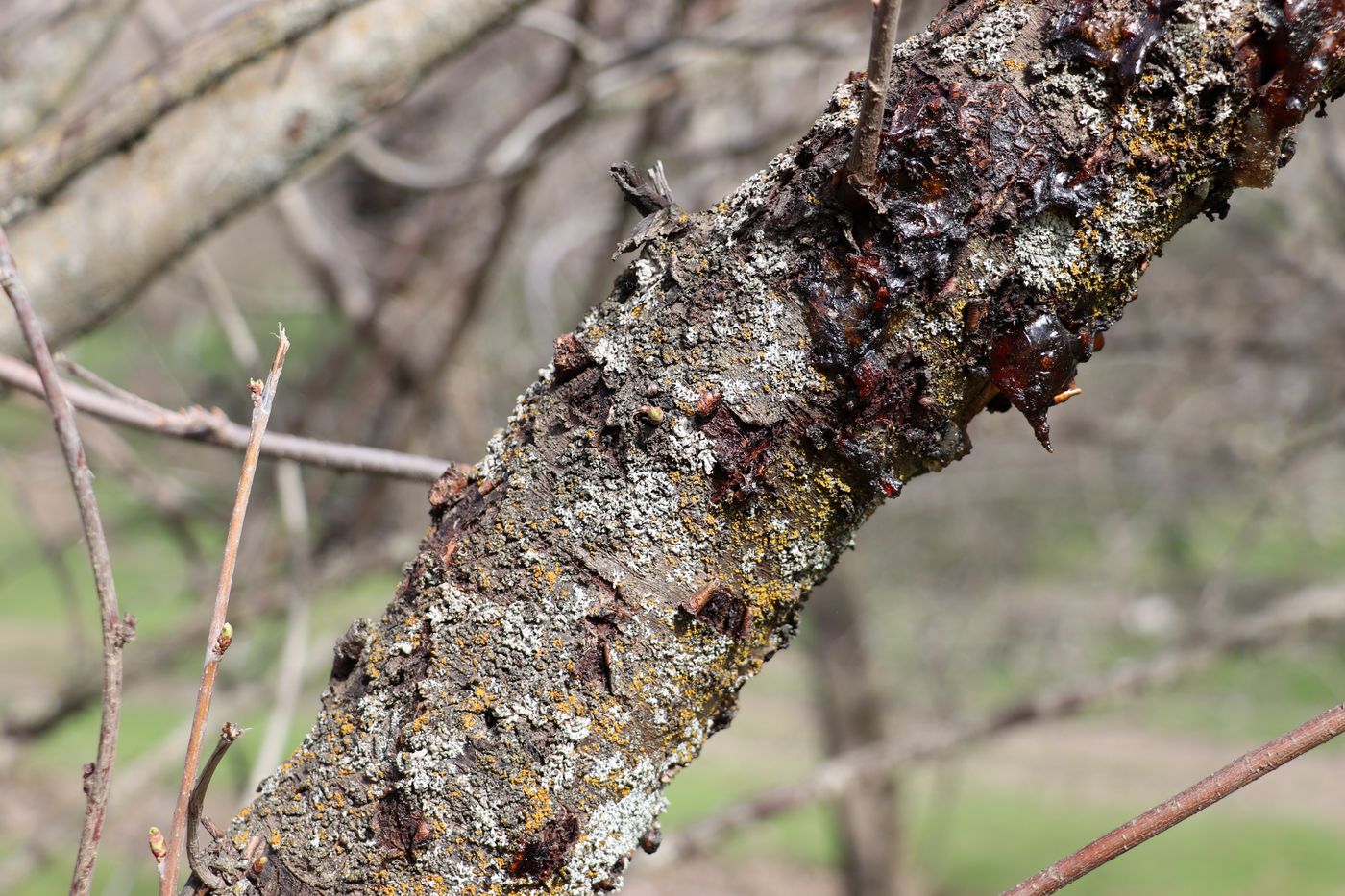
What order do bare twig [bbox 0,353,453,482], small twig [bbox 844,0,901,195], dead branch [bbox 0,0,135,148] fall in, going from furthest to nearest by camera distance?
1. dead branch [bbox 0,0,135,148]
2. bare twig [bbox 0,353,453,482]
3. small twig [bbox 844,0,901,195]

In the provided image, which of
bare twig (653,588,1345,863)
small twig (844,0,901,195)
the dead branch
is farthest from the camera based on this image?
bare twig (653,588,1345,863)

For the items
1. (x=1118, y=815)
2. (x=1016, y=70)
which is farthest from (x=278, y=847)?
(x=1118, y=815)

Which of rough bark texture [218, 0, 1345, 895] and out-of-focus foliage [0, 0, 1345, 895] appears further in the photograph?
out-of-focus foliage [0, 0, 1345, 895]

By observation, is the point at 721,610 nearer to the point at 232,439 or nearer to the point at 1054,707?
the point at 232,439

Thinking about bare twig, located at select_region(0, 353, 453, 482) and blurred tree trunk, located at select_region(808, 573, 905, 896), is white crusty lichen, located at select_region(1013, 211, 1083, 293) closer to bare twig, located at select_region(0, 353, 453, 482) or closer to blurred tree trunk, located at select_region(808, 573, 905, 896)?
bare twig, located at select_region(0, 353, 453, 482)

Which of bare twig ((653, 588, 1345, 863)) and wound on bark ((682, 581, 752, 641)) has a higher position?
bare twig ((653, 588, 1345, 863))

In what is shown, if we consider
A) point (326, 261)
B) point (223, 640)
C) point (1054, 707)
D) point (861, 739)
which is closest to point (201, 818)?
point (223, 640)

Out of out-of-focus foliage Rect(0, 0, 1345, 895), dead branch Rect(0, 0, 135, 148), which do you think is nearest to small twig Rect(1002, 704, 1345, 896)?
out-of-focus foliage Rect(0, 0, 1345, 895)
